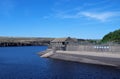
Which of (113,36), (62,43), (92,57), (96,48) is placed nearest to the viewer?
(92,57)

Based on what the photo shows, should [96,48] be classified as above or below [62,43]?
below

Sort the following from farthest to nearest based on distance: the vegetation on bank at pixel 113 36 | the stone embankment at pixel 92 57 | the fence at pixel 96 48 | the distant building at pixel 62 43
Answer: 1. the vegetation on bank at pixel 113 36
2. the distant building at pixel 62 43
3. the fence at pixel 96 48
4. the stone embankment at pixel 92 57

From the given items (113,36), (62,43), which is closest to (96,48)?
(62,43)

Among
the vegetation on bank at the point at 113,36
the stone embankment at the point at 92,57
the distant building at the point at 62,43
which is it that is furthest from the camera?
the vegetation on bank at the point at 113,36

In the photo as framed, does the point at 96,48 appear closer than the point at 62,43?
Yes

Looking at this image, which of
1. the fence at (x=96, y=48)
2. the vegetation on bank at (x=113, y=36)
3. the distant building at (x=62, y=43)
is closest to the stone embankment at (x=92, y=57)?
Answer: the fence at (x=96, y=48)

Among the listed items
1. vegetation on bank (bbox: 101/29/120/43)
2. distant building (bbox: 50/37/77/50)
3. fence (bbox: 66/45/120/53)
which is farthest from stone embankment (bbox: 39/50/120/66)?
vegetation on bank (bbox: 101/29/120/43)

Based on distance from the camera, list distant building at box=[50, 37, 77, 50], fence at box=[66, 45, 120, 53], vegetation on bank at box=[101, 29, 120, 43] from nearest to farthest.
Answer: fence at box=[66, 45, 120, 53], distant building at box=[50, 37, 77, 50], vegetation on bank at box=[101, 29, 120, 43]

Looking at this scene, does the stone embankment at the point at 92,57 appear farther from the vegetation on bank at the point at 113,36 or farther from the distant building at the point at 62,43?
the vegetation on bank at the point at 113,36

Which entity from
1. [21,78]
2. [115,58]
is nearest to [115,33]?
[115,58]

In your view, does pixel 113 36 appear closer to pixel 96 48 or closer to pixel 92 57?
pixel 96 48

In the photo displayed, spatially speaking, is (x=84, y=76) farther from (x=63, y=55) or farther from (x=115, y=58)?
(x=63, y=55)

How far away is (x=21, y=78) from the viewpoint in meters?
42.1

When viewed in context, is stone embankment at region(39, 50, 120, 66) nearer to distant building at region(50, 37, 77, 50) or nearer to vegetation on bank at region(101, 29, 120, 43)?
distant building at region(50, 37, 77, 50)
